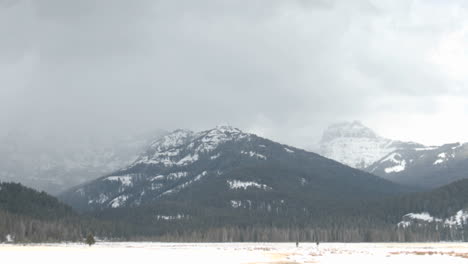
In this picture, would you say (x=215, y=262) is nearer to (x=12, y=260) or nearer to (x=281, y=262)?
(x=281, y=262)

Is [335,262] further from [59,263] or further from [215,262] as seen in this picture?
[59,263]

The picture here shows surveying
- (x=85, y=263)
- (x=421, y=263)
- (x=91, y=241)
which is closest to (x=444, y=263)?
(x=421, y=263)

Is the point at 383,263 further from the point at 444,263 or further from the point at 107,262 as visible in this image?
the point at 107,262

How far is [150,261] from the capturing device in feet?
339

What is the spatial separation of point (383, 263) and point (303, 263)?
12370 millimetres

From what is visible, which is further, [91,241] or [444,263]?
[91,241]

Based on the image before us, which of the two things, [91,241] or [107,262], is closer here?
[107,262]

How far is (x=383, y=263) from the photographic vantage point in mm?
97750

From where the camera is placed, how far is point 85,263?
97.6 m

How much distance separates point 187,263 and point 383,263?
3049cm

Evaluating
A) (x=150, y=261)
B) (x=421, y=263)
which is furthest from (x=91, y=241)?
(x=421, y=263)

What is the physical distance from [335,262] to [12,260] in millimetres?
51372

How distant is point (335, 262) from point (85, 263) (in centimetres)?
3983

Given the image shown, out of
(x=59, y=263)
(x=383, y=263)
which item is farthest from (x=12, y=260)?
(x=383, y=263)
